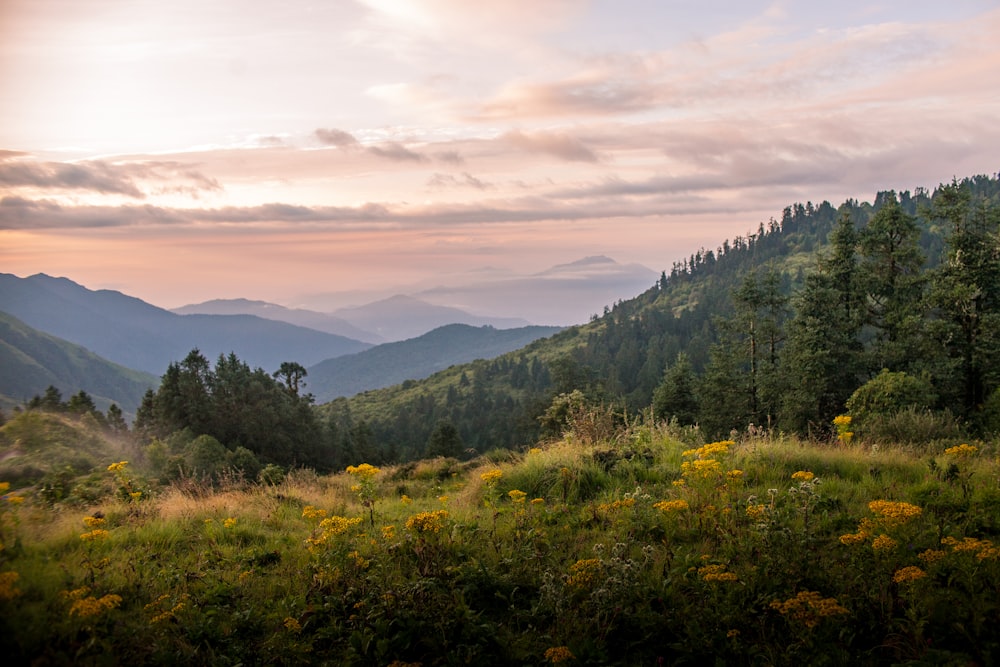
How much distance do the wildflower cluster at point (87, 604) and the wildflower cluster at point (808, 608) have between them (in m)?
4.41

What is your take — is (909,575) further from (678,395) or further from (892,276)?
(678,395)

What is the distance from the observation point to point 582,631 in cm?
405

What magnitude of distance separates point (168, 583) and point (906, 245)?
4134 centimetres

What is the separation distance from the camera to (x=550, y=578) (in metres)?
4.46

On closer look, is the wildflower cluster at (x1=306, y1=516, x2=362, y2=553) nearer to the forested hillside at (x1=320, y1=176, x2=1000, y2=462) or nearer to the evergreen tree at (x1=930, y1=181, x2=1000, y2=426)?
the forested hillside at (x1=320, y1=176, x2=1000, y2=462)

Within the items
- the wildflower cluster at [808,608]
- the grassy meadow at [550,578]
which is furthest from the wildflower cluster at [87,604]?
the wildflower cluster at [808,608]

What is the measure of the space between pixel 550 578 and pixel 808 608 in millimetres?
1859

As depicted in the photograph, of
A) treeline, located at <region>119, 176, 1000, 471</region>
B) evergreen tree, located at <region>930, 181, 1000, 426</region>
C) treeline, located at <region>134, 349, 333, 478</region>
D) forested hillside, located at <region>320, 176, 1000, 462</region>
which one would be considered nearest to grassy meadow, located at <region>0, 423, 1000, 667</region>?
treeline, located at <region>119, 176, 1000, 471</region>

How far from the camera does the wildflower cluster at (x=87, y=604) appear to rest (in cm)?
337

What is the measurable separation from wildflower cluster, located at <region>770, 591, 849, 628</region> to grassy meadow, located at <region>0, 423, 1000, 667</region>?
0.06ft

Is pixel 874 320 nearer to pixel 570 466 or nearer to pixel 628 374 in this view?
pixel 570 466

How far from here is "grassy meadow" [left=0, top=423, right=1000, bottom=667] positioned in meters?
3.66

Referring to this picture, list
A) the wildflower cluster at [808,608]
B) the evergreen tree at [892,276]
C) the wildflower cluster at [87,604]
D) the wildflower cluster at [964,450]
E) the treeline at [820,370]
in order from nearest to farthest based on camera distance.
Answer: the wildflower cluster at [87,604], the wildflower cluster at [808,608], the wildflower cluster at [964,450], the treeline at [820,370], the evergreen tree at [892,276]

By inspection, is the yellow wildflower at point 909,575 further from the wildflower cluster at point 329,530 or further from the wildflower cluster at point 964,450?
the wildflower cluster at point 329,530
